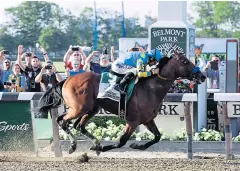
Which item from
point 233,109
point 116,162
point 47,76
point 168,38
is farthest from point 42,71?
point 233,109

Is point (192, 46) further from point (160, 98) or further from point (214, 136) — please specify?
point (160, 98)

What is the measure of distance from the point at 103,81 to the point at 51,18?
52964mm

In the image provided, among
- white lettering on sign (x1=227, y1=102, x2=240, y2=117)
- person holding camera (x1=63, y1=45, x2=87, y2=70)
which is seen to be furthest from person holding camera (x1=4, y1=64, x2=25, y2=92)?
white lettering on sign (x1=227, y1=102, x2=240, y2=117)

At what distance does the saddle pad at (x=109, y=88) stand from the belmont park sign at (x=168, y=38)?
2746mm

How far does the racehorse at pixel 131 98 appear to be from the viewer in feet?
33.2

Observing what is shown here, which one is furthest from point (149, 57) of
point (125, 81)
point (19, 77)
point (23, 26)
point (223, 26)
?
point (223, 26)

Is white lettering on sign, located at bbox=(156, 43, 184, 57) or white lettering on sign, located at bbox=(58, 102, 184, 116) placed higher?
white lettering on sign, located at bbox=(156, 43, 184, 57)

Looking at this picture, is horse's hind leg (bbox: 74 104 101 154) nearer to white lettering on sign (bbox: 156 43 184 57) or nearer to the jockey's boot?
the jockey's boot

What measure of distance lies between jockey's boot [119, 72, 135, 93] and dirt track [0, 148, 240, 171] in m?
1.10

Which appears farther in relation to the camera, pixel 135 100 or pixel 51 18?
pixel 51 18

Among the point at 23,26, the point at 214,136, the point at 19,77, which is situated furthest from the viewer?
the point at 23,26

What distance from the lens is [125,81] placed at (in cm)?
1021

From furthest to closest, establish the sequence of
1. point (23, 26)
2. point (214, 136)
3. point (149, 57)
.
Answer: point (23, 26) → point (214, 136) → point (149, 57)

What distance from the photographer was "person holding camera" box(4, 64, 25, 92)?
1257 centimetres
